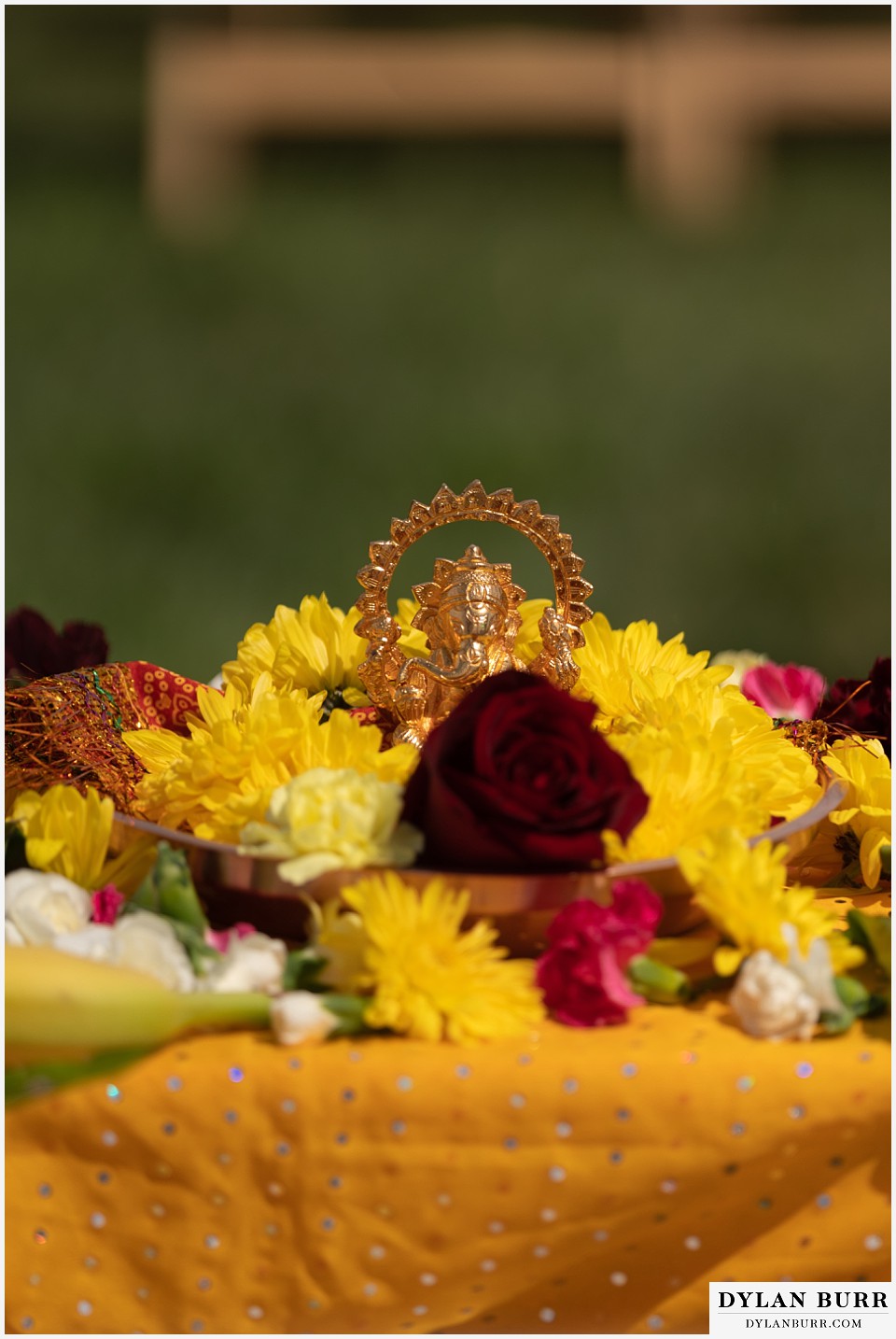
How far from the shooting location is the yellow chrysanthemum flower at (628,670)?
94 centimetres

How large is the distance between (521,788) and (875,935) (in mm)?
190

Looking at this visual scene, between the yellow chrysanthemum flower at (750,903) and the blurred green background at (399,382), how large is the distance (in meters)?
2.71

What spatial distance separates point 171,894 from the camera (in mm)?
692

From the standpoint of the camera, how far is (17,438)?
420cm

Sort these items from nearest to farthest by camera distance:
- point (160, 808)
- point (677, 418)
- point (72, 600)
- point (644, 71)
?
point (160, 808) → point (72, 600) → point (644, 71) → point (677, 418)

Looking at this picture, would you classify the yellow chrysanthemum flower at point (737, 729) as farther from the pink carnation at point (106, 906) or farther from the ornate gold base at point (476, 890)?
the pink carnation at point (106, 906)

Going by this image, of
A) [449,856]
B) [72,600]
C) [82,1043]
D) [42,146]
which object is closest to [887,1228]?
[449,856]

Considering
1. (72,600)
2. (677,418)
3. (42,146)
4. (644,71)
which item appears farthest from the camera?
(42,146)

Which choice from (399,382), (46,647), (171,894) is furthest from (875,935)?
(399,382)

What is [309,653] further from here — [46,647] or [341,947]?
[341,947]

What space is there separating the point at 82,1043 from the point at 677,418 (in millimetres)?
3845

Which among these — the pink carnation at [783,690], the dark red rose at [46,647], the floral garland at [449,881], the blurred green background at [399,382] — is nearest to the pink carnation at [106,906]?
the floral garland at [449,881]

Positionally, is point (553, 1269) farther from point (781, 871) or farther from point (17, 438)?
point (17, 438)

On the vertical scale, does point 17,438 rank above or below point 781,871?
above
